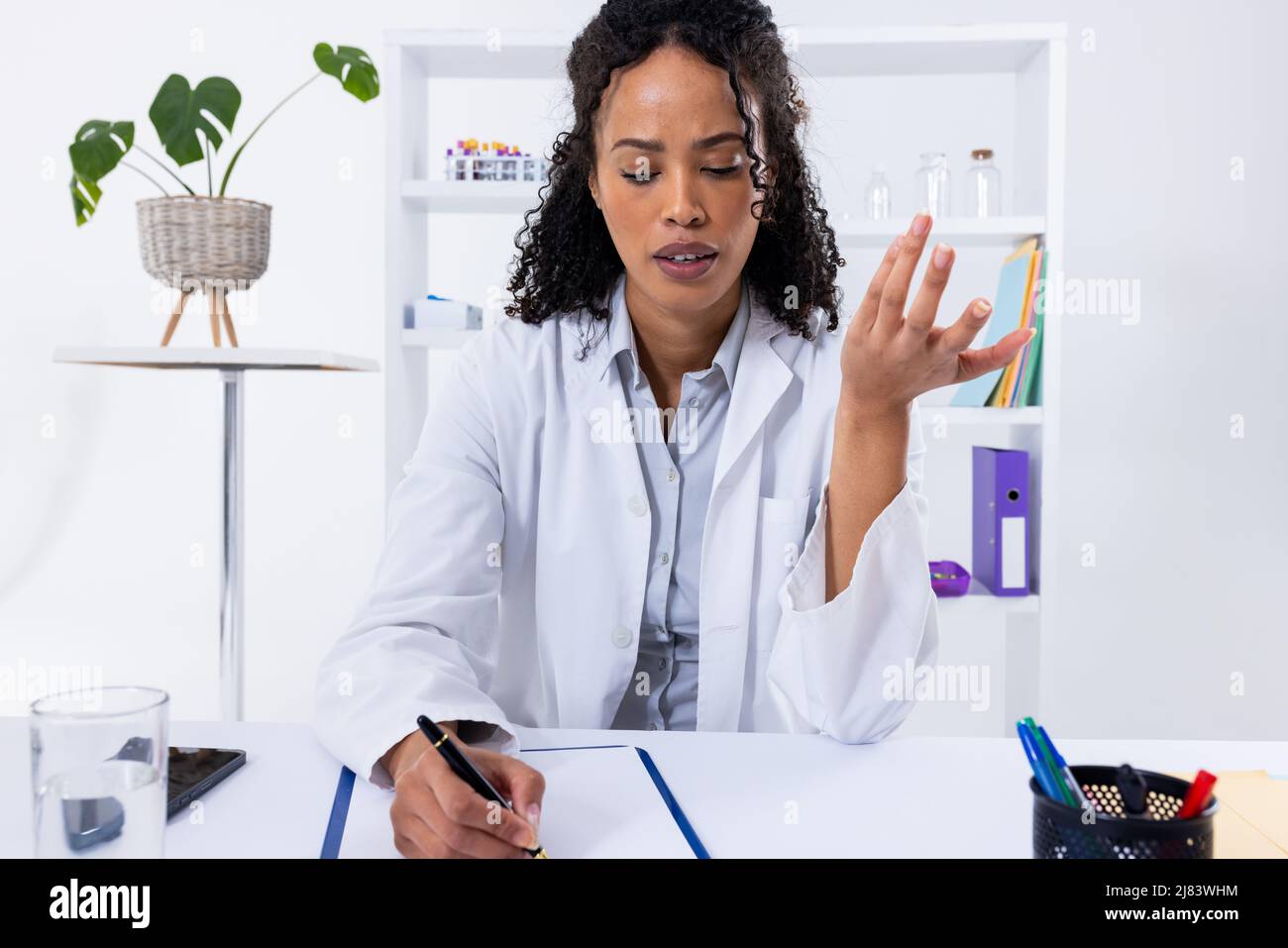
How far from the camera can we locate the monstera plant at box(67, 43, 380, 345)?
181 cm

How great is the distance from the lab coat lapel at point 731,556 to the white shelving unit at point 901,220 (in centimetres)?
86

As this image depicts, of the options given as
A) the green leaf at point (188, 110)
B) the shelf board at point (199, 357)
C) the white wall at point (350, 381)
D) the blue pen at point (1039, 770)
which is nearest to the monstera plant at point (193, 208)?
the green leaf at point (188, 110)

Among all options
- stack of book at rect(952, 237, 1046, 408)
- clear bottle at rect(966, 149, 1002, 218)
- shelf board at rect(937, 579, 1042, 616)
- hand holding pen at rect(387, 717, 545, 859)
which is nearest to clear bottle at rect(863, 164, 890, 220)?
clear bottle at rect(966, 149, 1002, 218)

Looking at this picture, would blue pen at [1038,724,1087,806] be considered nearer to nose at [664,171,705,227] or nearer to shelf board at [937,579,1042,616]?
nose at [664,171,705,227]

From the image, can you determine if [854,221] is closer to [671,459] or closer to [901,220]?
[901,220]

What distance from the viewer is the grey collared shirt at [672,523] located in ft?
3.96

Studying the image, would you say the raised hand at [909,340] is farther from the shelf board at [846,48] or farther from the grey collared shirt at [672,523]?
the shelf board at [846,48]

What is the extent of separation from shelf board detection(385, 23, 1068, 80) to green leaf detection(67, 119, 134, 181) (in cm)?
53

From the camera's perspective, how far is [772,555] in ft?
3.91

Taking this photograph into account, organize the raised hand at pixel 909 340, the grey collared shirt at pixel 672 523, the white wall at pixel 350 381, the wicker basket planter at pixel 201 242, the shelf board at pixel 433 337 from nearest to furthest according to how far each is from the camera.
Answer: the raised hand at pixel 909 340, the grey collared shirt at pixel 672 523, the wicker basket planter at pixel 201 242, the shelf board at pixel 433 337, the white wall at pixel 350 381

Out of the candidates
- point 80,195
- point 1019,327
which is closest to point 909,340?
point 1019,327

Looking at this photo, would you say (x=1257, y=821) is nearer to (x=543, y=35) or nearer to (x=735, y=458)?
(x=735, y=458)
